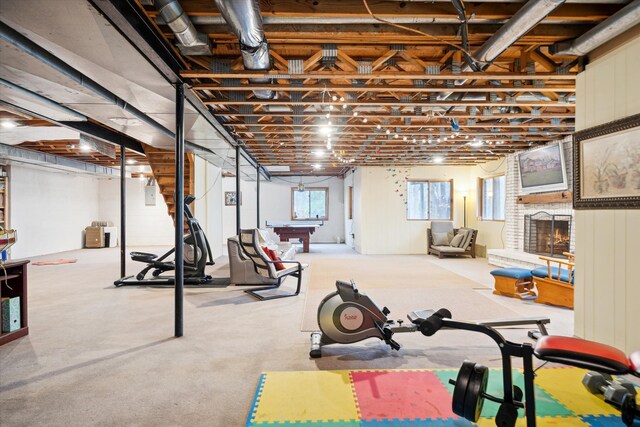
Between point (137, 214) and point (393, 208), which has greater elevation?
point (393, 208)

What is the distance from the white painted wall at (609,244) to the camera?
2.76 meters

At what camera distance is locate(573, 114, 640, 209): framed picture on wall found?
108 inches

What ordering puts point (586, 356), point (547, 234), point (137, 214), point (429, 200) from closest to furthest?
point (586, 356) < point (547, 234) < point (429, 200) < point (137, 214)

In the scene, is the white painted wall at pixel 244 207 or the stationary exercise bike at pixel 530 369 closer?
the stationary exercise bike at pixel 530 369

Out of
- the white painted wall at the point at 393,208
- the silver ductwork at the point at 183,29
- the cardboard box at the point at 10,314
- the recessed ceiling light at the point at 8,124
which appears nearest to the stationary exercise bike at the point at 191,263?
the cardboard box at the point at 10,314

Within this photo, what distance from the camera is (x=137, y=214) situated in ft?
42.8

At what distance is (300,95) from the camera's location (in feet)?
14.5

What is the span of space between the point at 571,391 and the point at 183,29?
12.8ft

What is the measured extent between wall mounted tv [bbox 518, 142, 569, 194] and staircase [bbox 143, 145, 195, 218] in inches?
305

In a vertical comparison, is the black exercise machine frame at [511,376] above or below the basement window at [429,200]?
below

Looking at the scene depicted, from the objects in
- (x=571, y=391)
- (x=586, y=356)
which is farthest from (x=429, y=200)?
(x=586, y=356)

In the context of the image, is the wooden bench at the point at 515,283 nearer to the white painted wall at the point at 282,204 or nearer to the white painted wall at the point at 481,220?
the white painted wall at the point at 481,220

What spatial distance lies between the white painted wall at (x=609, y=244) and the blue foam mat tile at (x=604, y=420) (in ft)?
3.25

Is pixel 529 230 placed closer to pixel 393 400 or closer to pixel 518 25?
pixel 518 25
